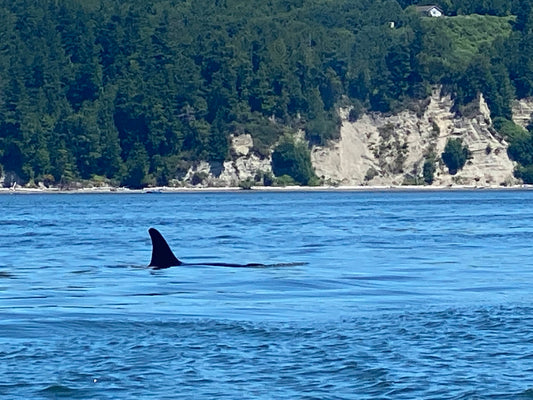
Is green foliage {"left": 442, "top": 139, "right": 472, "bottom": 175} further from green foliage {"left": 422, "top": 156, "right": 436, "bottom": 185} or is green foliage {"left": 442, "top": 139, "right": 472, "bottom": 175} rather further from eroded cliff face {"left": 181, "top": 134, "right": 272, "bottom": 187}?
eroded cliff face {"left": 181, "top": 134, "right": 272, "bottom": 187}

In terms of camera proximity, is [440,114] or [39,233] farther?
[440,114]

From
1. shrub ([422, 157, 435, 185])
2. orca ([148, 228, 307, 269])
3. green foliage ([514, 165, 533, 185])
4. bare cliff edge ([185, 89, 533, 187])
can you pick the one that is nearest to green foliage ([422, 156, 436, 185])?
shrub ([422, 157, 435, 185])

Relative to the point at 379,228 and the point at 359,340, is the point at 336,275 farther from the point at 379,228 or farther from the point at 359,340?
the point at 379,228

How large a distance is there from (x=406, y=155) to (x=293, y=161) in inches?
557

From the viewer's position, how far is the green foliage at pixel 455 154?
518ft

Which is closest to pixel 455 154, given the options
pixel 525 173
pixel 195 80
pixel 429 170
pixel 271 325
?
pixel 429 170

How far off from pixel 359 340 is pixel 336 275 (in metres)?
12.4

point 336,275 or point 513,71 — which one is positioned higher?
point 513,71

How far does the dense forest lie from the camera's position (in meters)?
165

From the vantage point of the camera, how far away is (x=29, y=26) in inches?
7510

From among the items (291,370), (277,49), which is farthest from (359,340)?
(277,49)

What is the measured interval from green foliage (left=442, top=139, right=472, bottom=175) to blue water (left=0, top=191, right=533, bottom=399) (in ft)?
374

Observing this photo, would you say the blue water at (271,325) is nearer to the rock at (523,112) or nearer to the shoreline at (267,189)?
the shoreline at (267,189)

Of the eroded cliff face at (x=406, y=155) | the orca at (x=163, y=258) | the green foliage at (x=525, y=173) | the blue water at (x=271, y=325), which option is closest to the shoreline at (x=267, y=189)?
the green foliage at (x=525, y=173)
